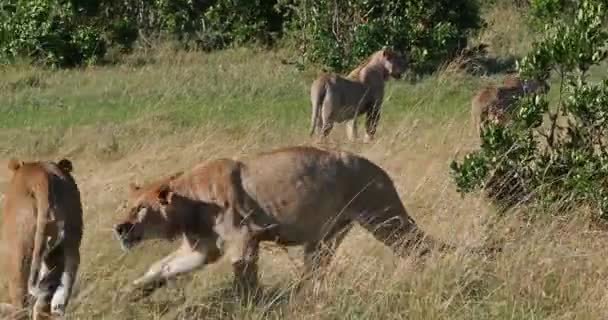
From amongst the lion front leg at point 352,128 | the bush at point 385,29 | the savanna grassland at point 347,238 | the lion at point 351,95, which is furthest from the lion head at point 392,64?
the bush at point 385,29

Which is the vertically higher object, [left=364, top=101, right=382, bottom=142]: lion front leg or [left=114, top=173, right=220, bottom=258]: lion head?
[left=114, top=173, right=220, bottom=258]: lion head

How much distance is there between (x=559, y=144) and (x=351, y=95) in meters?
8.02

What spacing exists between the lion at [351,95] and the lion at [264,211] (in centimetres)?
748

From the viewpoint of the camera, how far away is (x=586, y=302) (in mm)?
6473

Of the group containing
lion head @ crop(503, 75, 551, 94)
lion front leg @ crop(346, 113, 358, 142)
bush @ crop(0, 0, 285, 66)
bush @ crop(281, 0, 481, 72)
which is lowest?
bush @ crop(0, 0, 285, 66)

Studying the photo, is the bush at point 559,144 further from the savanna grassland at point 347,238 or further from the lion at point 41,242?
the lion at point 41,242

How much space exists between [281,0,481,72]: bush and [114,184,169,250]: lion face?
15859 mm

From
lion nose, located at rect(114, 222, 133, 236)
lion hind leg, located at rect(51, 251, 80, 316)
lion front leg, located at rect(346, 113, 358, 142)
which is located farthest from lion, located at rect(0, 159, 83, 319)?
lion front leg, located at rect(346, 113, 358, 142)

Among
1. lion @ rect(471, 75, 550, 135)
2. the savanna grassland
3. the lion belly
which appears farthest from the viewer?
lion @ rect(471, 75, 550, 135)

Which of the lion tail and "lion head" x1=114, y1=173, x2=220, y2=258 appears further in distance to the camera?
the lion tail

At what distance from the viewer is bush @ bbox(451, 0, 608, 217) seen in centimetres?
817

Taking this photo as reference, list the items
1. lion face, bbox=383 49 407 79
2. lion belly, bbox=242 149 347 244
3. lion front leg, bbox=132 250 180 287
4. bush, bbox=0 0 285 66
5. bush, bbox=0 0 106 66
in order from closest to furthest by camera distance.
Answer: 1. lion front leg, bbox=132 250 180 287
2. lion belly, bbox=242 149 347 244
3. lion face, bbox=383 49 407 79
4. bush, bbox=0 0 106 66
5. bush, bbox=0 0 285 66

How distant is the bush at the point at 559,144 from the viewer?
26.8ft

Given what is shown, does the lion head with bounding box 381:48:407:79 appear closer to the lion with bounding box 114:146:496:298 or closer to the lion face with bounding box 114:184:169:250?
the lion with bounding box 114:146:496:298
